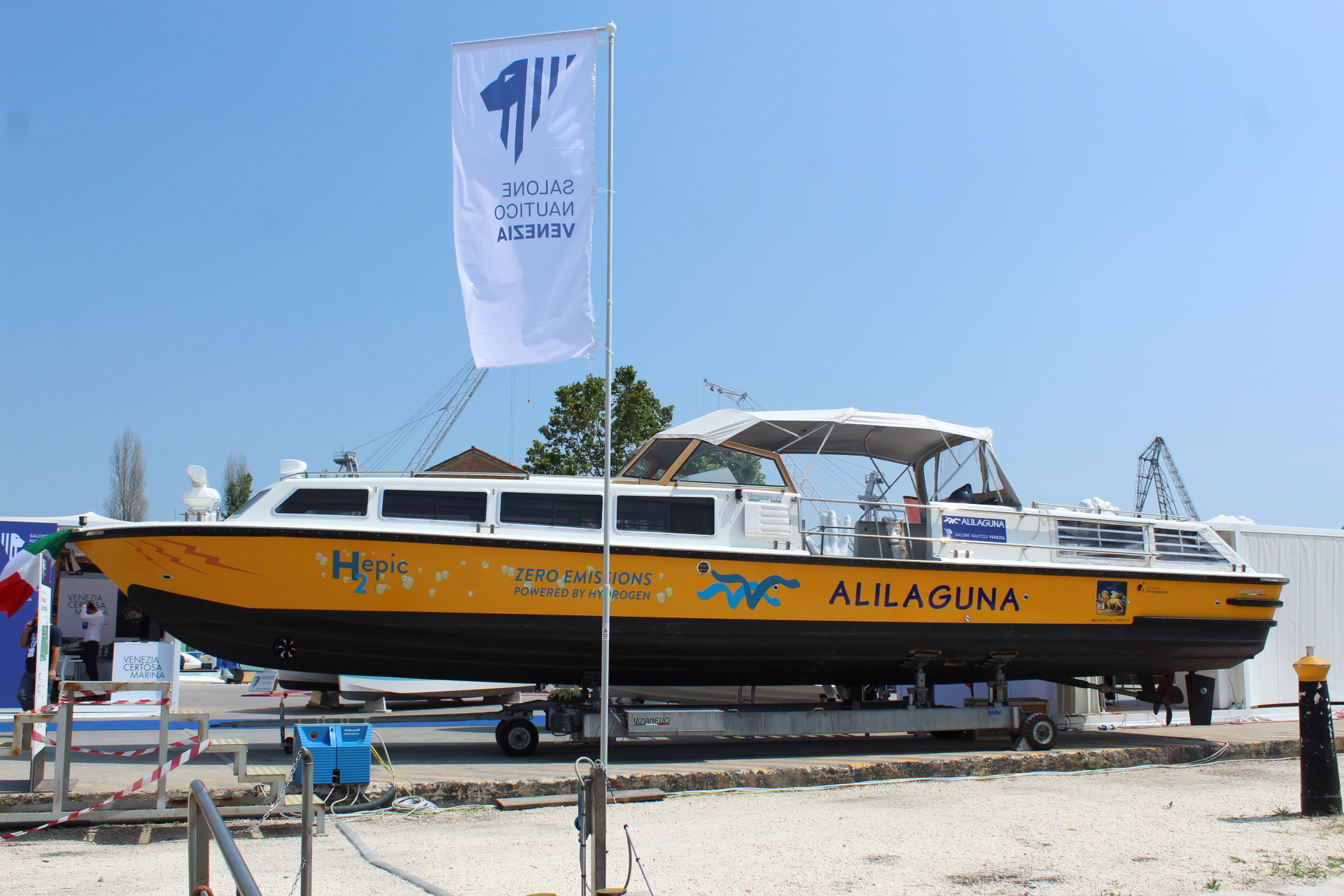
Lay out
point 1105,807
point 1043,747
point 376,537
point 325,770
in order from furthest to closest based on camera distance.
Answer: point 1043,747 < point 376,537 < point 1105,807 < point 325,770

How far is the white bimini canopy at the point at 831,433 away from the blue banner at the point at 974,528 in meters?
1.06

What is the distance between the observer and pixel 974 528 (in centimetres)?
983

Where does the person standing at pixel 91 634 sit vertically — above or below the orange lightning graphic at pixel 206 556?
below

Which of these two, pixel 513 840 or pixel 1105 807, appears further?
pixel 1105 807

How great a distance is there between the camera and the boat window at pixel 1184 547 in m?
10.5

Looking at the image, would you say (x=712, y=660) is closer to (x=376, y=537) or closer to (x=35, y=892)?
(x=376, y=537)

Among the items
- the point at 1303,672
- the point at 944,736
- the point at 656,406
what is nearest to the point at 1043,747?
the point at 944,736

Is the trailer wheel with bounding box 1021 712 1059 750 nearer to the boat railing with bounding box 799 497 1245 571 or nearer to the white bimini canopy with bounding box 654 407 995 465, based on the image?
the boat railing with bounding box 799 497 1245 571

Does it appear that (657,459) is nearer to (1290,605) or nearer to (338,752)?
(338,752)

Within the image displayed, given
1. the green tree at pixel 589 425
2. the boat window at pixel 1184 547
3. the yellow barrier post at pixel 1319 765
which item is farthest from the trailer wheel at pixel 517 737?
the green tree at pixel 589 425

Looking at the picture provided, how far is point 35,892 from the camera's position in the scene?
446 centimetres

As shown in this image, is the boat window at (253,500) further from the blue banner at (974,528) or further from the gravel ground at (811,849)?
the blue banner at (974,528)

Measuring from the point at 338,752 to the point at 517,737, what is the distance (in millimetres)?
2603

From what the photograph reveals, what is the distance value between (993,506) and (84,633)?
16780 millimetres
